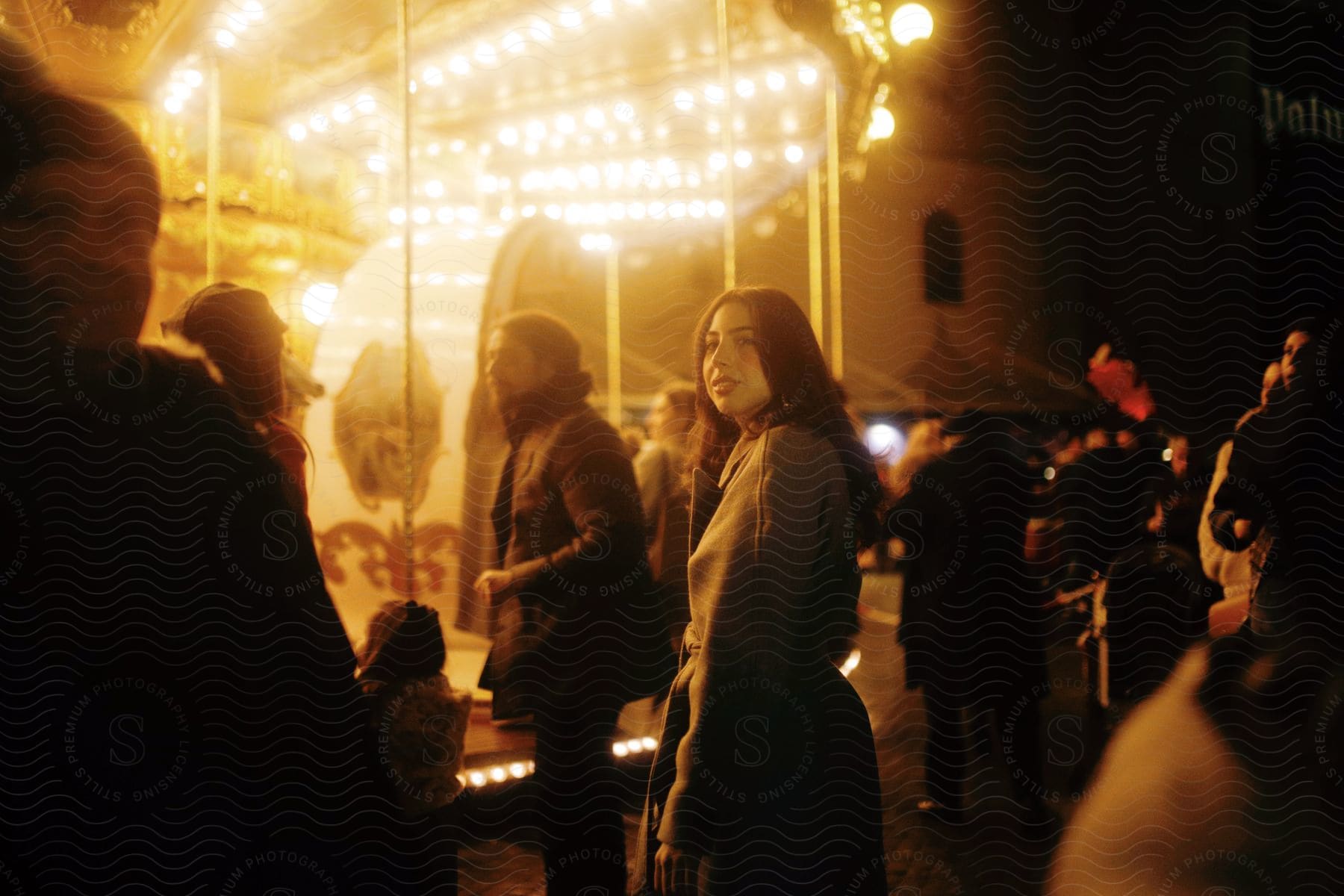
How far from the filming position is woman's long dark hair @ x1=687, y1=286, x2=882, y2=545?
1.73 metres

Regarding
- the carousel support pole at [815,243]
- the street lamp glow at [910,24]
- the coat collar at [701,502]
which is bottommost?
the coat collar at [701,502]

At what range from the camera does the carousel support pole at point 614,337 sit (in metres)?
1.77

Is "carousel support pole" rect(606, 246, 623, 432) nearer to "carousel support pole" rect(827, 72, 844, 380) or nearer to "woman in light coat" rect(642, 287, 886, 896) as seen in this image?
"woman in light coat" rect(642, 287, 886, 896)

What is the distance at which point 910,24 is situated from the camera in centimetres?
187

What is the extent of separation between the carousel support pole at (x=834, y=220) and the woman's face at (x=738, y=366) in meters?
0.19

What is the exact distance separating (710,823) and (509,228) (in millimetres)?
1325

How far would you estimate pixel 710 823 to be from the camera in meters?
1.69

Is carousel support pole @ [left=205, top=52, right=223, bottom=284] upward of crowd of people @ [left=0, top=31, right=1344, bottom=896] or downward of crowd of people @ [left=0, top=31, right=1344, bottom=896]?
upward

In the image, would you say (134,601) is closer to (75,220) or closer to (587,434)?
(75,220)

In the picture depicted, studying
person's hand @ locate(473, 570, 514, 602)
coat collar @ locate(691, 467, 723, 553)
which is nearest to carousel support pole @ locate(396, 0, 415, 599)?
person's hand @ locate(473, 570, 514, 602)

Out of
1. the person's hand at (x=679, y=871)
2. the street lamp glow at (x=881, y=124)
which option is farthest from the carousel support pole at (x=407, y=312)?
the street lamp glow at (x=881, y=124)

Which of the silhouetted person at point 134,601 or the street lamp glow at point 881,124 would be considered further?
the street lamp glow at point 881,124

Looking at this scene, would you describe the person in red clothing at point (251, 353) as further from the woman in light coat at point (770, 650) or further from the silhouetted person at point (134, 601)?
the woman in light coat at point (770, 650)

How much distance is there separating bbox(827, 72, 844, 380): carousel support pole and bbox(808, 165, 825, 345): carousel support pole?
22mm
